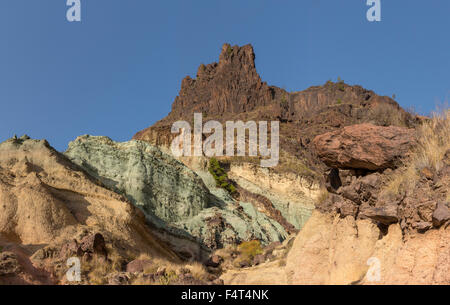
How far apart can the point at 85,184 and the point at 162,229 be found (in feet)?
18.2

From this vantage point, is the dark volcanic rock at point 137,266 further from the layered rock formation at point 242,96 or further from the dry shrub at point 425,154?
the layered rock formation at point 242,96

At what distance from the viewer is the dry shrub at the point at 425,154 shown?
718cm

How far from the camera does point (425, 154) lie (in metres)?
7.52

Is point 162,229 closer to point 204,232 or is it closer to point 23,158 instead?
point 204,232

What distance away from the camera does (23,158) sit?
16.1 metres

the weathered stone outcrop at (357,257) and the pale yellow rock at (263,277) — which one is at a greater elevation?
the weathered stone outcrop at (357,257)

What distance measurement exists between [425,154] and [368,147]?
1196 mm

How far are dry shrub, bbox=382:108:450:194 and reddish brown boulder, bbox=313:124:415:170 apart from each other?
0.27m

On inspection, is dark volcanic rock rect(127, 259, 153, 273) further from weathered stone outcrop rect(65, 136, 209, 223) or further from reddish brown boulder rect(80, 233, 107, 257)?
weathered stone outcrop rect(65, 136, 209, 223)

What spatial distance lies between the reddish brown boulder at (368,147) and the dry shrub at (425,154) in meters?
0.27

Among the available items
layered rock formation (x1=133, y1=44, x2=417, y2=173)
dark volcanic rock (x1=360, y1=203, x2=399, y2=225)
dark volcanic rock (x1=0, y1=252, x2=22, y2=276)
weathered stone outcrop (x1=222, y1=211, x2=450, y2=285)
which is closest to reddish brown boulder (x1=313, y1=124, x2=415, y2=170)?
weathered stone outcrop (x1=222, y1=211, x2=450, y2=285)

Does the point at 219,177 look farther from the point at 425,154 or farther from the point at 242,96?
the point at 242,96

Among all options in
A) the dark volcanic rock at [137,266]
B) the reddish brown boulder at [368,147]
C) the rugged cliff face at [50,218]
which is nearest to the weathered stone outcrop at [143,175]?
the rugged cliff face at [50,218]
